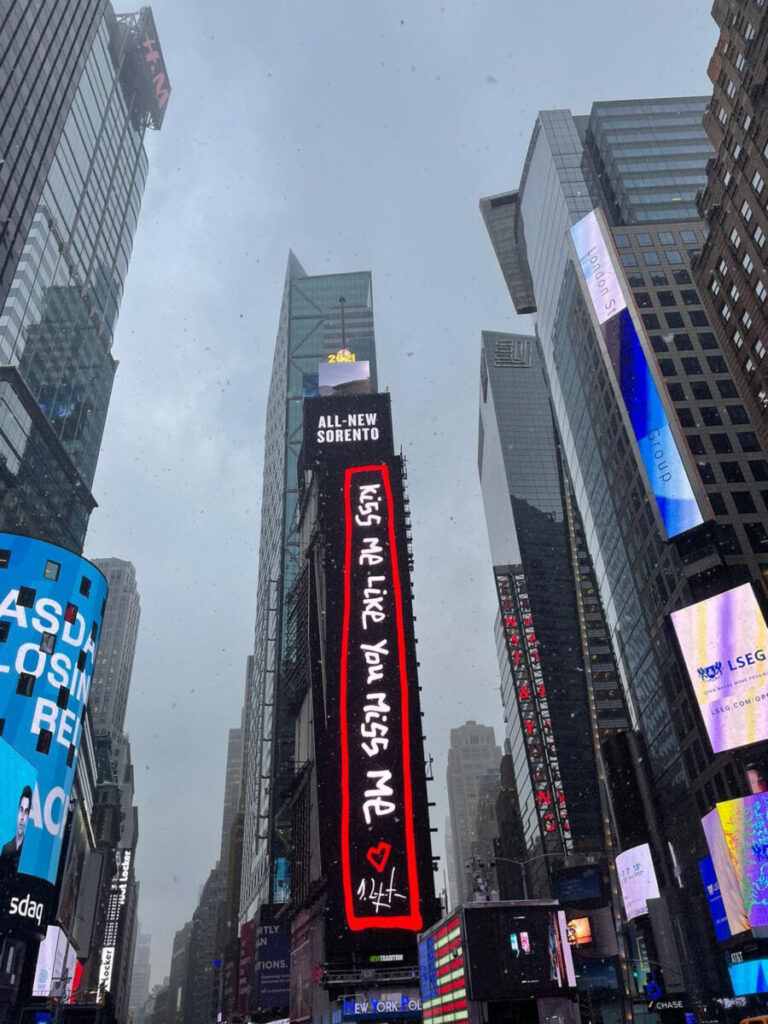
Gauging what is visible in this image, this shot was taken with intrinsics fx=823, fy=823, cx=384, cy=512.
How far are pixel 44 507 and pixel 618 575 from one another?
3005 inches

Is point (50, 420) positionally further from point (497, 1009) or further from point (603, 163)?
point (497, 1009)

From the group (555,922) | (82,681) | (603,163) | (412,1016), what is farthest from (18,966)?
(603,163)

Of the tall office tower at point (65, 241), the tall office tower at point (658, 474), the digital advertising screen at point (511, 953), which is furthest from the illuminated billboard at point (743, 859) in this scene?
the tall office tower at point (65, 241)

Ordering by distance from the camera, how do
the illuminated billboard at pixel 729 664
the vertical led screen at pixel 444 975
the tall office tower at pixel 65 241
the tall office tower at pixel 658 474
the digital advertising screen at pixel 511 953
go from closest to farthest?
the digital advertising screen at pixel 511 953
the vertical led screen at pixel 444 975
the illuminated billboard at pixel 729 664
the tall office tower at pixel 658 474
the tall office tower at pixel 65 241

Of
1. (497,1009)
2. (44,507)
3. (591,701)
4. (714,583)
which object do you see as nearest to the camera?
(497,1009)

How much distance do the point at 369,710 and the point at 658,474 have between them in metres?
52.6

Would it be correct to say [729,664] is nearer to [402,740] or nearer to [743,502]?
[743,502]

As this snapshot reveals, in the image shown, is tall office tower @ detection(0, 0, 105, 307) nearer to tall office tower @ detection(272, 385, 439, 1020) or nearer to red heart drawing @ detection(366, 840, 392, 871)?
tall office tower @ detection(272, 385, 439, 1020)

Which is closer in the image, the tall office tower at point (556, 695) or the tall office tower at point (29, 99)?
the tall office tower at point (29, 99)

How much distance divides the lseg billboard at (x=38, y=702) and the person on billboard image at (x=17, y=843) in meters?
0.06

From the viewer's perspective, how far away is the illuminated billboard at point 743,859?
6359cm

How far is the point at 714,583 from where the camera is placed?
84.7m

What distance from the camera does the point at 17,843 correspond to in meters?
46.7

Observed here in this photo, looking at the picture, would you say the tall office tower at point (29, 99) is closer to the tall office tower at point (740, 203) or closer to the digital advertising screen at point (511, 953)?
the tall office tower at point (740, 203)
